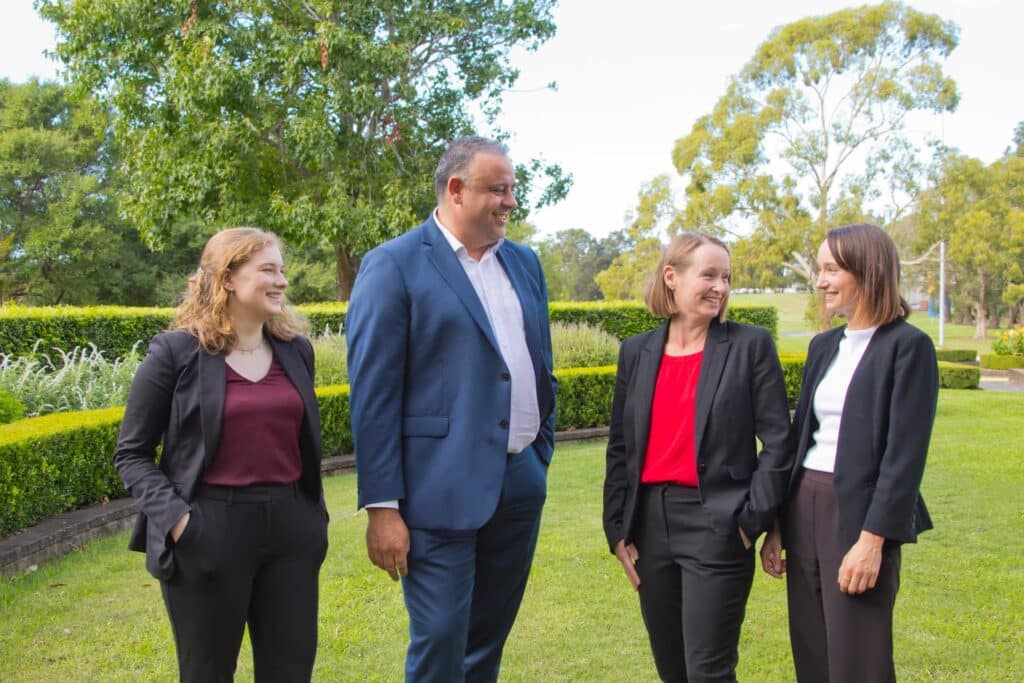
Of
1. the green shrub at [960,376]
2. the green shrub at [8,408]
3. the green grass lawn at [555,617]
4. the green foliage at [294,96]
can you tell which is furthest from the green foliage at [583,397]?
the green shrub at [960,376]

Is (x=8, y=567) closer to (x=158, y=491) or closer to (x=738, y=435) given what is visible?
(x=158, y=491)

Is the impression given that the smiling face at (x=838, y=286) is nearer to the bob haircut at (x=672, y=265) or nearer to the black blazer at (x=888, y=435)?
the black blazer at (x=888, y=435)

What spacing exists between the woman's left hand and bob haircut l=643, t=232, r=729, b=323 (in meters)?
0.85

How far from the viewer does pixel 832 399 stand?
2.81 meters

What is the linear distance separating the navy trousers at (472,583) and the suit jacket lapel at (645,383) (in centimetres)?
34

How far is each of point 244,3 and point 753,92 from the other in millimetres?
22590

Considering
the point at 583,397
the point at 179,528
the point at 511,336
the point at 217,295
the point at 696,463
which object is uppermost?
the point at 217,295

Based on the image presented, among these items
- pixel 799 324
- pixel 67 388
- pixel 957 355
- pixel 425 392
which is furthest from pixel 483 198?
pixel 799 324

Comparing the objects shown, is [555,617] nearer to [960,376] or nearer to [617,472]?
[617,472]

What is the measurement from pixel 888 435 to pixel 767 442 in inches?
14.8

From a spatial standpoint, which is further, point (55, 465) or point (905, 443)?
point (55, 465)

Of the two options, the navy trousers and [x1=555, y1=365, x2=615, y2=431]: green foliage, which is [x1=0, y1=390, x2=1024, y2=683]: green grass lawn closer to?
the navy trousers

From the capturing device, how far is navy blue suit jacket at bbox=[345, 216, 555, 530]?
2660 mm

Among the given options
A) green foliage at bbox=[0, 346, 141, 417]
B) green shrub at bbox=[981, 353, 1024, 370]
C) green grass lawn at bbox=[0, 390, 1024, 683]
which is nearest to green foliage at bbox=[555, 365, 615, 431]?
green grass lawn at bbox=[0, 390, 1024, 683]
